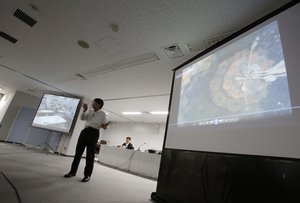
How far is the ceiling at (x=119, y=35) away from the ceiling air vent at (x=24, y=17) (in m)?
0.06

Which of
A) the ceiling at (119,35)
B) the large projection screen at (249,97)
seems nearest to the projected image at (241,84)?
the large projection screen at (249,97)

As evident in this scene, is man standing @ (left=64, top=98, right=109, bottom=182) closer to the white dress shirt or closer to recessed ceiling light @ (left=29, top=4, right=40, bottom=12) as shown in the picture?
the white dress shirt

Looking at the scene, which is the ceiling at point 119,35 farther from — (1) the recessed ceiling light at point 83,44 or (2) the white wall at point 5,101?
(2) the white wall at point 5,101

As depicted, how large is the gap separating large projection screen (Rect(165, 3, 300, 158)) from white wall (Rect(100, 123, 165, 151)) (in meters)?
5.87

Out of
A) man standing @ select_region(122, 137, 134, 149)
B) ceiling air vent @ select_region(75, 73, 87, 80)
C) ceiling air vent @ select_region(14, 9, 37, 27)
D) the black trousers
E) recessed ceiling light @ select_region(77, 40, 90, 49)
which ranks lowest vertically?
the black trousers

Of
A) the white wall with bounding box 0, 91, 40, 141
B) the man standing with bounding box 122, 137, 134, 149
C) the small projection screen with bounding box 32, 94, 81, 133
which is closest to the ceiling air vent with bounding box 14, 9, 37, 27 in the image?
the small projection screen with bounding box 32, 94, 81, 133

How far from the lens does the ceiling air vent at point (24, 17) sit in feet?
8.38

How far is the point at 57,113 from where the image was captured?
19.7 ft

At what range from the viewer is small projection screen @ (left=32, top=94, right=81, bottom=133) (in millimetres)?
5873

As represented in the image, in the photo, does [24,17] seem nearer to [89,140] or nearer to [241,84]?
[89,140]

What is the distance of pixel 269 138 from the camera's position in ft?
3.92

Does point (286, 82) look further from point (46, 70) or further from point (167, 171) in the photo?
point (46, 70)

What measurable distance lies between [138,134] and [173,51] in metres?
6.67

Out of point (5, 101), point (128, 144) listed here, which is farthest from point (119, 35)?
point (5, 101)
